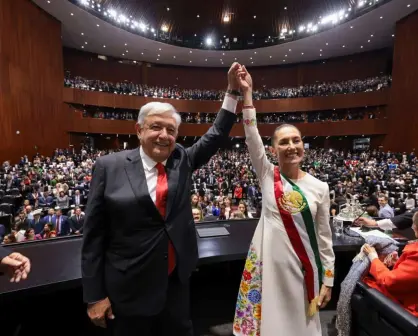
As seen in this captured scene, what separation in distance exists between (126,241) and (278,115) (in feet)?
Answer: 75.1

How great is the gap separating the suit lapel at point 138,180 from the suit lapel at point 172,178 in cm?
7

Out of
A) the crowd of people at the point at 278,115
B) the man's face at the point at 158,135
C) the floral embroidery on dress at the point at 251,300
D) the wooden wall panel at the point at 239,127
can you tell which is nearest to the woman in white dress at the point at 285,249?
the floral embroidery on dress at the point at 251,300

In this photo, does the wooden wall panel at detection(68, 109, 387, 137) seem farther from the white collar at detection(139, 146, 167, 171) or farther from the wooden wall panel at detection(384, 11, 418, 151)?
the white collar at detection(139, 146, 167, 171)

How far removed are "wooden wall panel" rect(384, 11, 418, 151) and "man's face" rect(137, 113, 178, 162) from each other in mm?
18628

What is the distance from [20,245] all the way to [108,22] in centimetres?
1694

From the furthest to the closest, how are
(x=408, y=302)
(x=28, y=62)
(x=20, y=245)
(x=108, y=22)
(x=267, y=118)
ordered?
(x=267, y=118)
(x=108, y=22)
(x=28, y=62)
(x=20, y=245)
(x=408, y=302)

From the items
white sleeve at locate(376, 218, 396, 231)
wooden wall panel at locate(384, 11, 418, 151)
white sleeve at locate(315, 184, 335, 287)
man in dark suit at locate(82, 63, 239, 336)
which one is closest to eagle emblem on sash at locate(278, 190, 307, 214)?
white sleeve at locate(315, 184, 335, 287)

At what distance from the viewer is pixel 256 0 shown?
17.8m

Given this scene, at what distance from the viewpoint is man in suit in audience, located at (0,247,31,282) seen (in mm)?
1274

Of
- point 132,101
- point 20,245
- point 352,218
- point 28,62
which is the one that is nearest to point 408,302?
point 352,218

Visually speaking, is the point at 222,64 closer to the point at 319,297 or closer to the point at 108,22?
the point at 108,22

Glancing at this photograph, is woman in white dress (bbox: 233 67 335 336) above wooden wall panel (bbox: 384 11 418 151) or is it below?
below

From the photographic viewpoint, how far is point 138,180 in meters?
1.26

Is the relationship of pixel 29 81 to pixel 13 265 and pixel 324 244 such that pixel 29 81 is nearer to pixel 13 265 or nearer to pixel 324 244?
pixel 13 265
